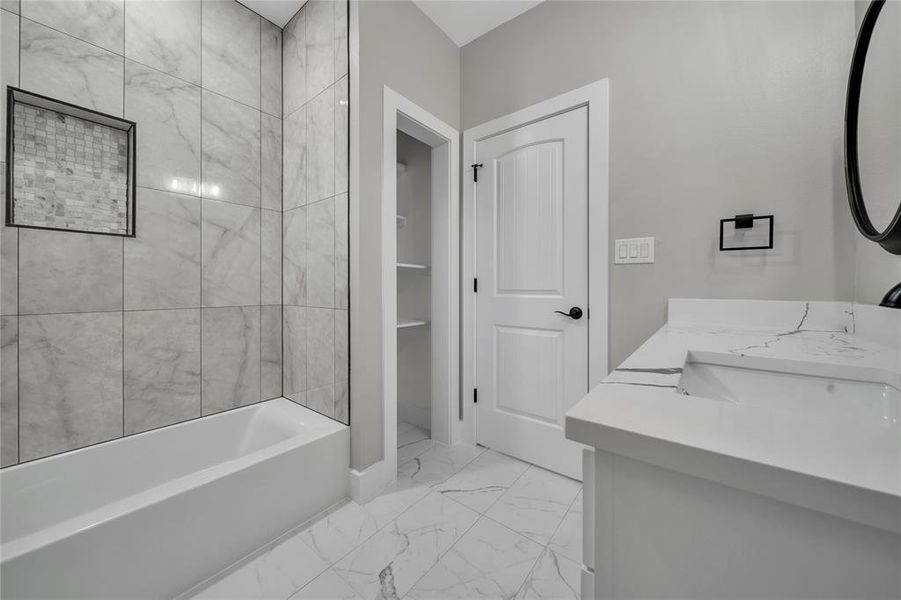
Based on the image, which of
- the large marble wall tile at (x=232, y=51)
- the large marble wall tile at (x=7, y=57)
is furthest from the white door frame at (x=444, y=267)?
the large marble wall tile at (x=7, y=57)

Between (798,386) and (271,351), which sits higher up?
(798,386)

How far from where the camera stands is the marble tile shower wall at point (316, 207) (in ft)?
5.35

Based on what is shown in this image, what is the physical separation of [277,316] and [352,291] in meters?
0.74

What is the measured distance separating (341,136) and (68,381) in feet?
5.02

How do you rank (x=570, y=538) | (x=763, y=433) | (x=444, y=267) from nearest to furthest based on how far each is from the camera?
(x=763, y=433) < (x=570, y=538) < (x=444, y=267)

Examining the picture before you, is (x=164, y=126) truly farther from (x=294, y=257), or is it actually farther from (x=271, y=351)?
(x=271, y=351)

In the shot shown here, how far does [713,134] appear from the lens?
1.39 metres

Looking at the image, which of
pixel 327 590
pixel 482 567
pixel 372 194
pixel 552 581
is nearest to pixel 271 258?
pixel 372 194

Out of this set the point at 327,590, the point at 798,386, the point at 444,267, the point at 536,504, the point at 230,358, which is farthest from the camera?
the point at 444,267

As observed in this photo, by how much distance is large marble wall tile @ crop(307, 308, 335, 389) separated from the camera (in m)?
1.69

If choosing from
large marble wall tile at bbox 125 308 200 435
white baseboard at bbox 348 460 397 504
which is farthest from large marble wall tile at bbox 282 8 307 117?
white baseboard at bbox 348 460 397 504

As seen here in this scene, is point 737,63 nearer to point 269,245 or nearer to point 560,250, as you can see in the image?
point 560,250

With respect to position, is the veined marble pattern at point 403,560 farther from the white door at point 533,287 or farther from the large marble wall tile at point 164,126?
the large marble wall tile at point 164,126

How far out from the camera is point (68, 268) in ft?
4.45
